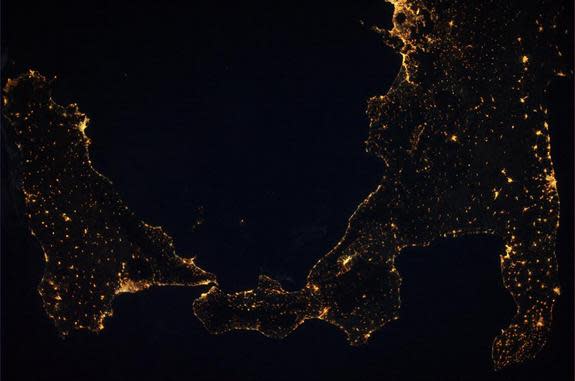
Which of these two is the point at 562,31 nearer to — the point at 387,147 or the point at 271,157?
the point at 387,147

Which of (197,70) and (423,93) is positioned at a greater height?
(197,70)

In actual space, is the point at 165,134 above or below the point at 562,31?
below

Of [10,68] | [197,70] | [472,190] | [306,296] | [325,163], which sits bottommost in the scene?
[306,296]

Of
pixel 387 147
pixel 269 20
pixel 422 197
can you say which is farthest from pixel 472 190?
pixel 269 20

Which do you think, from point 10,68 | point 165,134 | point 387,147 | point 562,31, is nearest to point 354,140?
point 387,147

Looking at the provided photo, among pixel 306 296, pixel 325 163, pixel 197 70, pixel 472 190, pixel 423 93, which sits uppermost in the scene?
pixel 197 70

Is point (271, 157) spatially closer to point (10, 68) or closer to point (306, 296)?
point (306, 296)
